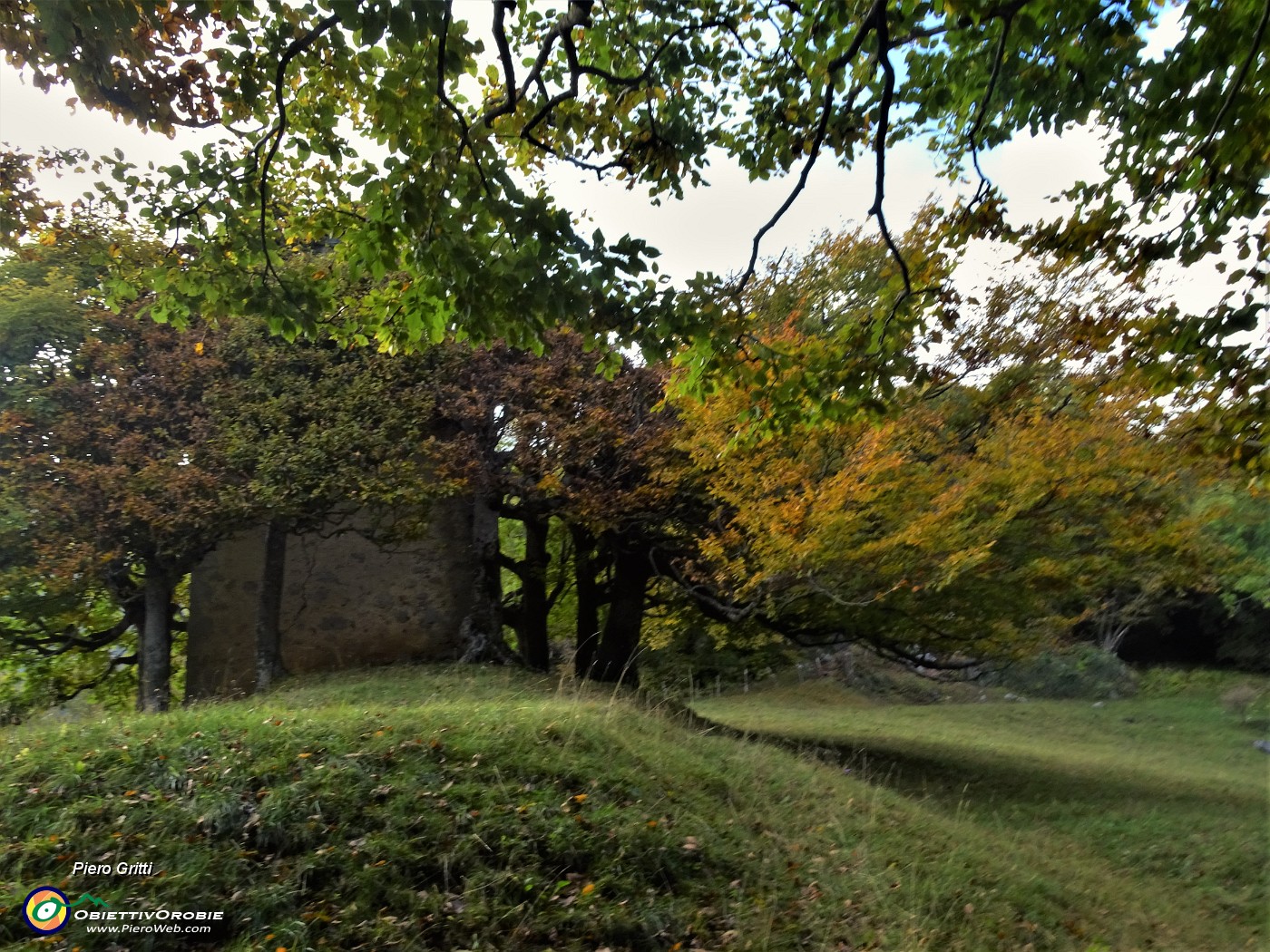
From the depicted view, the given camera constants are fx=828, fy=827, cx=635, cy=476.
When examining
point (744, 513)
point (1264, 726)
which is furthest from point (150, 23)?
point (1264, 726)

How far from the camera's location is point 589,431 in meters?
10.6

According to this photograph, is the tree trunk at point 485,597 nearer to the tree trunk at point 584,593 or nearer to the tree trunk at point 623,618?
the tree trunk at point 584,593

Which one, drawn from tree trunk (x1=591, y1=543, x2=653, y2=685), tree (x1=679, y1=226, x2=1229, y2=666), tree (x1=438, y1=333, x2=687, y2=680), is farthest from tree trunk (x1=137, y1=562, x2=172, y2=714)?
tree (x1=679, y1=226, x2=1229, y2=666)

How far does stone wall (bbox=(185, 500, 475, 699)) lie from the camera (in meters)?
11.9

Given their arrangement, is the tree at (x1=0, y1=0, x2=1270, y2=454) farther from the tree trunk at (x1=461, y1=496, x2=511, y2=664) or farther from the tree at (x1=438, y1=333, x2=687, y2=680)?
the tree trunk at (x1=461, y1=496, x2=511, y2=664)

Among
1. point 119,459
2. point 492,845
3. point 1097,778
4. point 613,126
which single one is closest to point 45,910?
point 492,845

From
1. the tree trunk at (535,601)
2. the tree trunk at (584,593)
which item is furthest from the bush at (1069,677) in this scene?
the tree trunk at (535,601)

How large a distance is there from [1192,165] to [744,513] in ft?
17.2

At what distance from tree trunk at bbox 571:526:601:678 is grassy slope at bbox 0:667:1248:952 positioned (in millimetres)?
6601

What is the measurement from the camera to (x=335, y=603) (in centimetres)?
1211

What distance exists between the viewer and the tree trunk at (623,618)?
41.8ft

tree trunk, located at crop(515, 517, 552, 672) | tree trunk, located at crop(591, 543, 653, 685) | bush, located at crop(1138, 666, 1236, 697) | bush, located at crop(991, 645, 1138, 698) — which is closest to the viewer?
tree trunk, located at crop(591, 543, 653, 685)

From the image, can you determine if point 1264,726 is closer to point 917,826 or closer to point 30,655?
point 917,826

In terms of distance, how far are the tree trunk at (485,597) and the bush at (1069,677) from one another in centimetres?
1803
